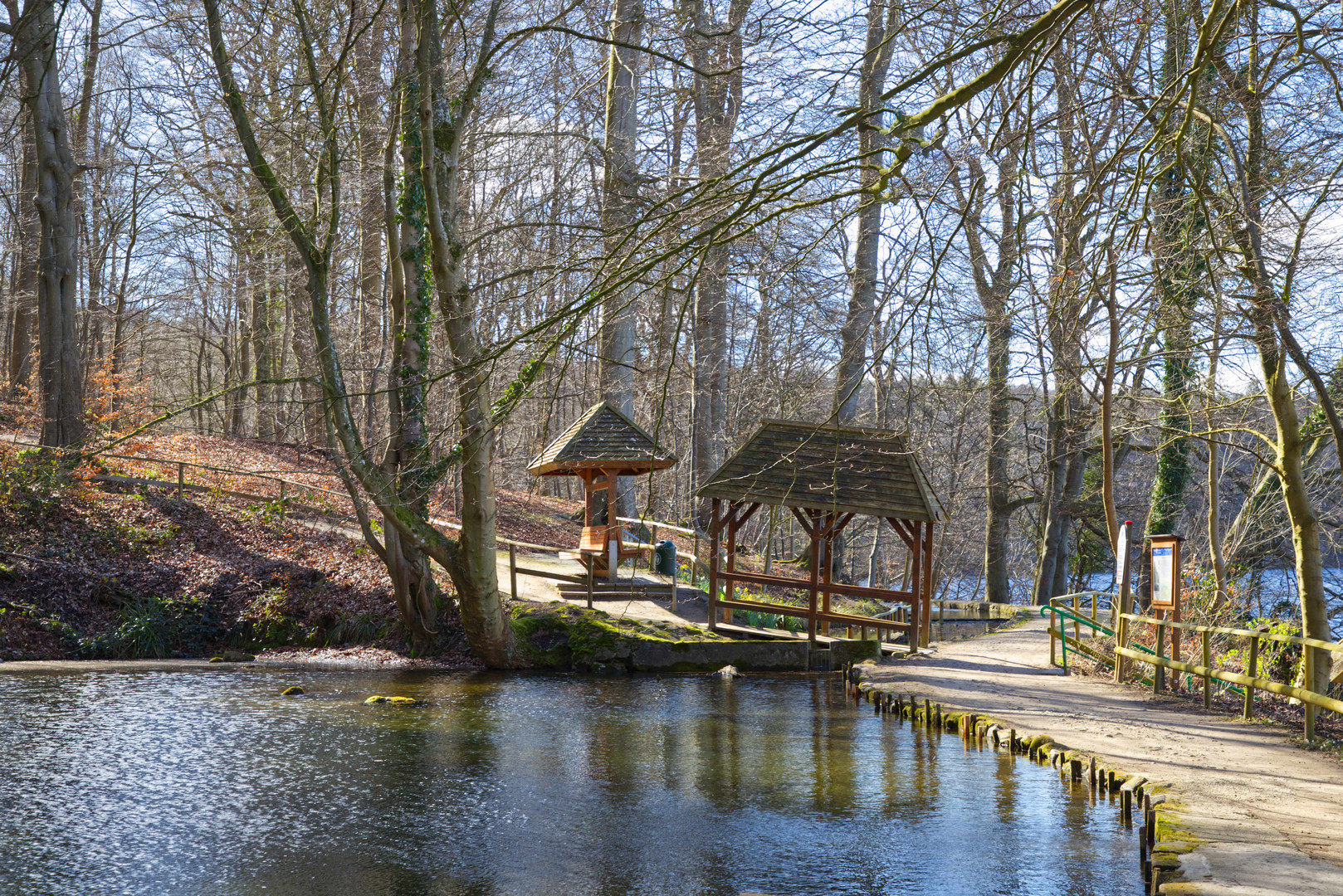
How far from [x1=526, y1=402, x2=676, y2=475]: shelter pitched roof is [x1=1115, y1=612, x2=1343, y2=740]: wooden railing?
6.47m

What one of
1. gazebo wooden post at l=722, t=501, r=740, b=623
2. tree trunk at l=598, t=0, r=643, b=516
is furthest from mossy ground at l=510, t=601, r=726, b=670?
tree trunk at l=598, t=0, r=643, b=516

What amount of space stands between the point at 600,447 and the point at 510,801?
791 centimetres

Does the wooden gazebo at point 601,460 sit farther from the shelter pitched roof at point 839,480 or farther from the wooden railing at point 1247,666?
the wooden railing at point 1247,666

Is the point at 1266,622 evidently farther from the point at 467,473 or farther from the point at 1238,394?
the point at 467,473

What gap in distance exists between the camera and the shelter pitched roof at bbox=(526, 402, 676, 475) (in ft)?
50.7

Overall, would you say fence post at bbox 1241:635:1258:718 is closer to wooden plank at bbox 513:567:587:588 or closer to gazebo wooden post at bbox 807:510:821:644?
gazebo wooden post at bbox 807:510:821:644

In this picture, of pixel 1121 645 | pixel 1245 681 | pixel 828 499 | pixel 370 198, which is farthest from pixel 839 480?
pixel 370 198

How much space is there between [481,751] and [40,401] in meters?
14.2

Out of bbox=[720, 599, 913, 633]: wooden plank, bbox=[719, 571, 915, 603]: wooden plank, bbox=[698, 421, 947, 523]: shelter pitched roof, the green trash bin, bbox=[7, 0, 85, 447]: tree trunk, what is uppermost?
bbox=[7, 0, 85, 447]: tree trunk

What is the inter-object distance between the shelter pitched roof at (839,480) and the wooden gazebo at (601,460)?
1.10m

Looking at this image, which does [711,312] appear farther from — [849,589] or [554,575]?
[849,589]

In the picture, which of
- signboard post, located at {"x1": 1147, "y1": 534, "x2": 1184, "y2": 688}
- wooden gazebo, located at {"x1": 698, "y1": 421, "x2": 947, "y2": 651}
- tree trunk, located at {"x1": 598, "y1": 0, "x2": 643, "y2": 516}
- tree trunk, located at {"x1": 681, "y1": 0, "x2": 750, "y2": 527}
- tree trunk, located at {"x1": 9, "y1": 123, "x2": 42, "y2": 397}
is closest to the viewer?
signboard post, located at {"x1": 1147, "y1": 534, "x2": 1184, "y2": 688}

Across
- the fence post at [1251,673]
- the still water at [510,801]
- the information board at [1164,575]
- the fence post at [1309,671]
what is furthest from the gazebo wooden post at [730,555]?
the fence post at [1309,671]

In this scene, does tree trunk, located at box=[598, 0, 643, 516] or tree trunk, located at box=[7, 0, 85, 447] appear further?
tree trunk, located at box=[598, 0, 643, 516]
